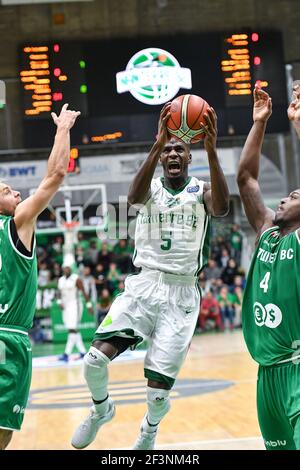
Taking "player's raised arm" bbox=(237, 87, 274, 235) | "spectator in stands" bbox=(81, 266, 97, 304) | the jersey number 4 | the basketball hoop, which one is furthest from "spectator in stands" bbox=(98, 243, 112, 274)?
the jersey number 4

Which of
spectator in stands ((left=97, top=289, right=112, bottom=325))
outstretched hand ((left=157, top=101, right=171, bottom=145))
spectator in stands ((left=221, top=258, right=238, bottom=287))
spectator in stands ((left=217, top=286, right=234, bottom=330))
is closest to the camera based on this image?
outstretched hand ((left=157, top=101, right=171, bottom=145))

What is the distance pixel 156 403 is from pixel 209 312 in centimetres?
1492

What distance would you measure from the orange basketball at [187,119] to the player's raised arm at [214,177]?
0.41ft

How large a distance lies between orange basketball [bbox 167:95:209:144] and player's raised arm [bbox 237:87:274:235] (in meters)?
0.39

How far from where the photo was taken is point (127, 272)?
21.3 m

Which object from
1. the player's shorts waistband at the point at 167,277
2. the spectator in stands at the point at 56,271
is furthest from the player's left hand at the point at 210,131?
the spectator in stands at the point at 56,271

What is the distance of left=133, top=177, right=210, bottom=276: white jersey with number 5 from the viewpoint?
20.9 feet

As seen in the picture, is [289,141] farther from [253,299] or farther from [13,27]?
[253,299]

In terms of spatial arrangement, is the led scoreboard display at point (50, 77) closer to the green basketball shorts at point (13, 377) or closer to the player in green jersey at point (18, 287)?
the player in green jersey at point (18, 287)

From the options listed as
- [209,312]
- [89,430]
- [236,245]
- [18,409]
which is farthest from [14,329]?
[236,245]

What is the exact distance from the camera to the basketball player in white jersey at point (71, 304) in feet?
54.1

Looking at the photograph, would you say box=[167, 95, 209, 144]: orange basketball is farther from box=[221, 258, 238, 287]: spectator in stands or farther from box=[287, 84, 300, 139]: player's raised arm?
box=[221, 258, 238, 287]: spectator in stands

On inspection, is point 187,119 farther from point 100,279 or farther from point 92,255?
point 92,255

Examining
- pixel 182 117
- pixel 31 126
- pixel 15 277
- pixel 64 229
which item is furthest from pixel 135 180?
pixel 64 229
